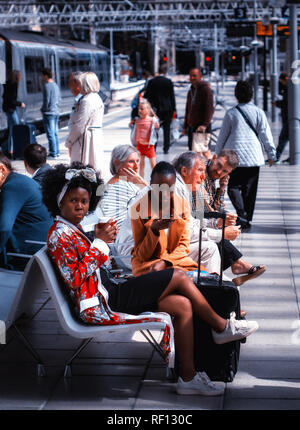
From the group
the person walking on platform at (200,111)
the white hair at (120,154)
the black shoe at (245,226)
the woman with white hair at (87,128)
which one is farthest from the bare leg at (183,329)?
the person walking on platform at (200,111)

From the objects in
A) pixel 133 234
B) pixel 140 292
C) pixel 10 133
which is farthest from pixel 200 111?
pixel 140 292

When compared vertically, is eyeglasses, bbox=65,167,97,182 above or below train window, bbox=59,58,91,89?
below

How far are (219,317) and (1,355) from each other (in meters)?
1.47

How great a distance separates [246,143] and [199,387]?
4.93 m

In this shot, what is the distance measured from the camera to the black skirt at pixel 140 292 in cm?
409

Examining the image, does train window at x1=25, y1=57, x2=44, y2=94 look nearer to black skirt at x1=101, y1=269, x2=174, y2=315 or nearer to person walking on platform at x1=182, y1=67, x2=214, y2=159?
person walking on platform at x1=182, y1=67, x2=214, y2=159

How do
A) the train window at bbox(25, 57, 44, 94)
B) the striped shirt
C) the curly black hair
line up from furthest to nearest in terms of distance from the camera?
the train window at bbox(25, 57, 44, 94), the striped shirt, the curly black hair

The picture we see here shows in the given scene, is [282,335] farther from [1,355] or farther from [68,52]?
[68,52]

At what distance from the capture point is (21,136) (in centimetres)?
1531

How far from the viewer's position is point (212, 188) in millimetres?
6398

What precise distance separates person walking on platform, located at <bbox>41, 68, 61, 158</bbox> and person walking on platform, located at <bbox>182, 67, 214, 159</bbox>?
154 inches

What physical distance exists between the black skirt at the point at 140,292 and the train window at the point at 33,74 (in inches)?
797

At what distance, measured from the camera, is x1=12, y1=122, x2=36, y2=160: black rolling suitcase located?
15.0m

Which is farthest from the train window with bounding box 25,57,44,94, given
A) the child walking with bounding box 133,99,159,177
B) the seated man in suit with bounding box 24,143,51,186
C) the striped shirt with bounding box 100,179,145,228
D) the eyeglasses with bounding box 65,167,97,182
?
the eyeglasses with bounding box 65,167,97,182
